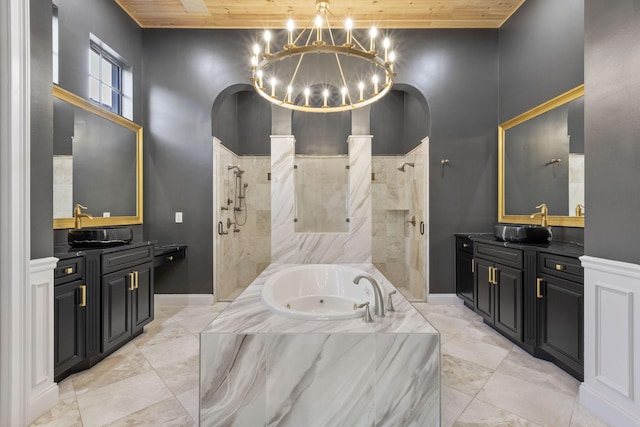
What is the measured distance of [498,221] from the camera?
3.51 m

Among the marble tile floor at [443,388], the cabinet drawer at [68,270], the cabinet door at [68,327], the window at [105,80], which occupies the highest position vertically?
the window at [105,80]

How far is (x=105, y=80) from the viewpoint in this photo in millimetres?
3064

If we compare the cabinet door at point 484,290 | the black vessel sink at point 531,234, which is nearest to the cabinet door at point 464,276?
the cabinet door at point 484,290

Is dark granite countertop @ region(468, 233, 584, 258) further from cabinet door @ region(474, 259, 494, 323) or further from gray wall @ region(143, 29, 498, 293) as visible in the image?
gray wall @ region(143, 29, 498, 293)

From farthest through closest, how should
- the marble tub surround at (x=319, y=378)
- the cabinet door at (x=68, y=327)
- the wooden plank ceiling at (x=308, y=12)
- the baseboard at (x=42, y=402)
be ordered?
the wooden plank ceiling at (x=308, y=12), the cabinet door at (x=68, y=327), the baseboard at (x=42, y=402), the marble tub surround at (x=319, y=378)

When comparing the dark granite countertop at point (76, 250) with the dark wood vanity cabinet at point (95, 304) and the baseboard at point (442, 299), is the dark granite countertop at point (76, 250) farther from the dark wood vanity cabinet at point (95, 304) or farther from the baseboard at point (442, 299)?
the baseboard at point (442, 299)

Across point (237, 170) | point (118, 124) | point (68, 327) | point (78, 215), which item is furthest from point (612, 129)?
point (118, 124)

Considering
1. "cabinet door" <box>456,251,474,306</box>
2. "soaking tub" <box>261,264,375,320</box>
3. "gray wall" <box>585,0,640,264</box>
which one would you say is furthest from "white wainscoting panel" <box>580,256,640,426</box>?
"cabinet door" <box>456,251,474,306</box>

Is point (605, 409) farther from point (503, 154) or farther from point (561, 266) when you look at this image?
point (503, 154)

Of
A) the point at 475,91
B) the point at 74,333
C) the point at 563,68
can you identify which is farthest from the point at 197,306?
the point at 563,68

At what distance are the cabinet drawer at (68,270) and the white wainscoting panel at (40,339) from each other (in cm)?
11

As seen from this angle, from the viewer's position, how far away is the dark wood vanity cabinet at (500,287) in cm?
238

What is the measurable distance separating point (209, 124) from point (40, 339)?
8.41 ft

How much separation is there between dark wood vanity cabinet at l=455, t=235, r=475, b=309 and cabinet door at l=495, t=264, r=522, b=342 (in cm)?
47
